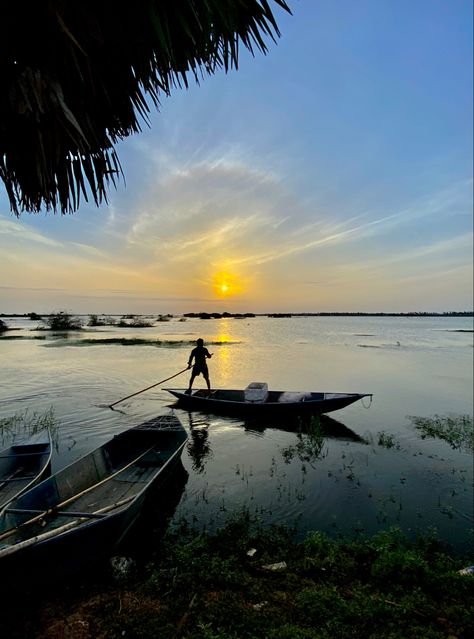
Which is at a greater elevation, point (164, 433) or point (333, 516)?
point (164, 433)

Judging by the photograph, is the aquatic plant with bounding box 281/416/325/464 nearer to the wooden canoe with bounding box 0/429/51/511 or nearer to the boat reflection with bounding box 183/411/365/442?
the boat reflection with bounding box 183/411/365/442

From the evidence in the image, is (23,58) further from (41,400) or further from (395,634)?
(41,400)

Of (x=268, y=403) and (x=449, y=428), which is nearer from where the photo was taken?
(x=449, y=428)

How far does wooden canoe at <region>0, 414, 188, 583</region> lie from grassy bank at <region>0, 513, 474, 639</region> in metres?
0.56

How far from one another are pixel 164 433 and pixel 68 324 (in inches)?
2841

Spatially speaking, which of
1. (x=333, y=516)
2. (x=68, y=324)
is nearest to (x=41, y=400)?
(x=333, y=516)

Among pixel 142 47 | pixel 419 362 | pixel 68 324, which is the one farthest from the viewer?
pixel 68 324

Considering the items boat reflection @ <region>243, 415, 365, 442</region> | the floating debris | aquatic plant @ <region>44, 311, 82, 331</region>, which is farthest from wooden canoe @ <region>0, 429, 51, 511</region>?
aquatic plant @ <region>44, 311, 82, 331</region>

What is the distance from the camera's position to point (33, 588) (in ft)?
16.8

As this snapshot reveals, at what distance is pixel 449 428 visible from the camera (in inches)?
584

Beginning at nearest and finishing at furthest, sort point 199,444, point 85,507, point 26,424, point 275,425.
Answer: point 85,507 < point 199,444 < point 26,424 < point 275,425

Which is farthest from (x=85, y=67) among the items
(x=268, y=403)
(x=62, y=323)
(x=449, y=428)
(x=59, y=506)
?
(x=62, y=323)

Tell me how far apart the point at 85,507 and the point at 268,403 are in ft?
29.6

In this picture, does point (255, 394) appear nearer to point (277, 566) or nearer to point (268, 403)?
point (268, 403)
